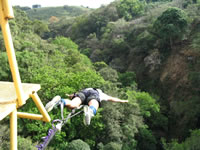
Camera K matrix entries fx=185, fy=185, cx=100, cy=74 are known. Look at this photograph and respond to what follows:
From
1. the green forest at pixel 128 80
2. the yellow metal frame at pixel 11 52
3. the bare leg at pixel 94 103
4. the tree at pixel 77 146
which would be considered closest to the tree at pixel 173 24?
the green forest at pixel 128 80

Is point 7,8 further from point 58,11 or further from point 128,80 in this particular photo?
point 58,11

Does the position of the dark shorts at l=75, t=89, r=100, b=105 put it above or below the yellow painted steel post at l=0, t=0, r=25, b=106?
below

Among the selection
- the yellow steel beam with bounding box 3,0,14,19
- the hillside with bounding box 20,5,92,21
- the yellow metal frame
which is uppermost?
the yellow steel beam with bounding box 3,0,14,19

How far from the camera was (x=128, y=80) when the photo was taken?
26000 mm

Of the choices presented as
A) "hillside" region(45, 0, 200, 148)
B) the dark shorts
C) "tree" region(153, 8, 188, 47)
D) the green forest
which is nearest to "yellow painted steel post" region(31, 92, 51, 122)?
the dark shorts

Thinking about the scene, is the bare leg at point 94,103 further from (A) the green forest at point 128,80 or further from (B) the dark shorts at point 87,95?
(A) the green forest at point 128,80

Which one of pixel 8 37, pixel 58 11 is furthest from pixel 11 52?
pixel 58 11

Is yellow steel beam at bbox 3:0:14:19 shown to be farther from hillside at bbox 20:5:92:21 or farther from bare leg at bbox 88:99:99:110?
hillside at bbox 20:5:92:21

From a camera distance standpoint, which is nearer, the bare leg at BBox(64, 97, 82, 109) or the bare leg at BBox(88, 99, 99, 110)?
the bare leg at BBox(64, 97, 82, 109)

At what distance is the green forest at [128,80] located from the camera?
14.2m

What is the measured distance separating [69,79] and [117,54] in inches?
761

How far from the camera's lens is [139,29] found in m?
31.9

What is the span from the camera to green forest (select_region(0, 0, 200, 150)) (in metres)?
14.2

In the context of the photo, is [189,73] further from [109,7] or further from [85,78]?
[109,7]
